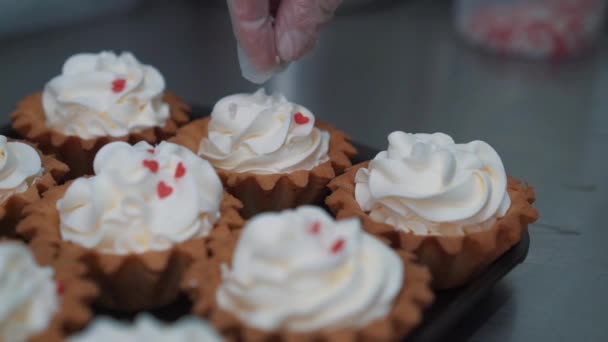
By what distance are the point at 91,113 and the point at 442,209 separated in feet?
3.30

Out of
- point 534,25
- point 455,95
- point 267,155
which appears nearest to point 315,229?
point 267,155

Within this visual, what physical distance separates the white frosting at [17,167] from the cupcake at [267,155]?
0.43m

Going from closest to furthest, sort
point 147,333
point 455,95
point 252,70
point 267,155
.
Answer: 1. point 147,333
2. point 267,155
3. point 252,70
4. point 455,95

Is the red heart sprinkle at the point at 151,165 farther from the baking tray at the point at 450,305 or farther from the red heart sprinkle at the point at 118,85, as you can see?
the red heart sprinkle at the point at 118,85

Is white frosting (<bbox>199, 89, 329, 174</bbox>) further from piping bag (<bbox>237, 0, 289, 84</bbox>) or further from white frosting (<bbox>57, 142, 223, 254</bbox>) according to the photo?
white frosting (<bbox>57, 142, 223, 254</bbox>)

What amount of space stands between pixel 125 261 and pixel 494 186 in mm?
832

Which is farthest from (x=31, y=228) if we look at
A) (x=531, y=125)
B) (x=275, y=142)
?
(x=531, y=125)

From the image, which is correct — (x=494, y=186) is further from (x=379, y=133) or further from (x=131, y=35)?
(x=131, y=35)

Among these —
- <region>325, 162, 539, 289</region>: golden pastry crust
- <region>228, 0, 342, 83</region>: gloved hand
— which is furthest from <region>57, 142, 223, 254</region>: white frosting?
<region>228, 0, 342, 83</region>: gloved hand

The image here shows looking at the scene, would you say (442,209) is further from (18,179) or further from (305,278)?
(18,179)

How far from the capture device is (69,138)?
223 cm

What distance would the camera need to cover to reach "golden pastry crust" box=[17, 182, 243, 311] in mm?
1692

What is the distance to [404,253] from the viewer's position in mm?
1678

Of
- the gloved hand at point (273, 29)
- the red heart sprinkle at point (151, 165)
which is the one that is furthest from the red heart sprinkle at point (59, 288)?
the gloved hand at point (273, 29)
